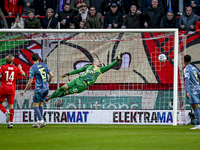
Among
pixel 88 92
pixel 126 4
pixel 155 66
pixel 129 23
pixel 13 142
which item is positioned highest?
pixel 126 4

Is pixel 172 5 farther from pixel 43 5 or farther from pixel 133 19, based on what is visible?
pixel 43 5

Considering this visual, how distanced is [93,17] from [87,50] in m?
1.70

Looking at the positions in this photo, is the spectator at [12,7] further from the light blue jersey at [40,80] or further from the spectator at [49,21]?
the light blue jersey at [40,80]

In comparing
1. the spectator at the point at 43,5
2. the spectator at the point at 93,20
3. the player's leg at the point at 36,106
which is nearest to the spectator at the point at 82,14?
the spectator at the point at 93,20

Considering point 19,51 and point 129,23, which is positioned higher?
point 129,23

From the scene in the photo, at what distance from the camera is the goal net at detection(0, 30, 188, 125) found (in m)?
11.8

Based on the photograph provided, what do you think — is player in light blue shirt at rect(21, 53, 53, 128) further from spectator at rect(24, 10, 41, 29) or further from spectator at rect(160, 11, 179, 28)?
spectator at rect(160, 11, 179, 28)

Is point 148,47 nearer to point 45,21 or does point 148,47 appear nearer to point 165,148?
point 45,21

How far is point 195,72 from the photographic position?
9.59 m

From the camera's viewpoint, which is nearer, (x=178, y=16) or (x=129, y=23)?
(x=129, y=23)

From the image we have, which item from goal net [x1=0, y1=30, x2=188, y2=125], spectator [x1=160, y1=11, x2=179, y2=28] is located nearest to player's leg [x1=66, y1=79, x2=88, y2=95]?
goal net [x1=0, y1=30, x2=188, y2=125]

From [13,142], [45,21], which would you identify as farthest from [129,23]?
[13,142]

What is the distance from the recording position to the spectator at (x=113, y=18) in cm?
1359

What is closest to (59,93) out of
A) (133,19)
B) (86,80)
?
(86,80)
